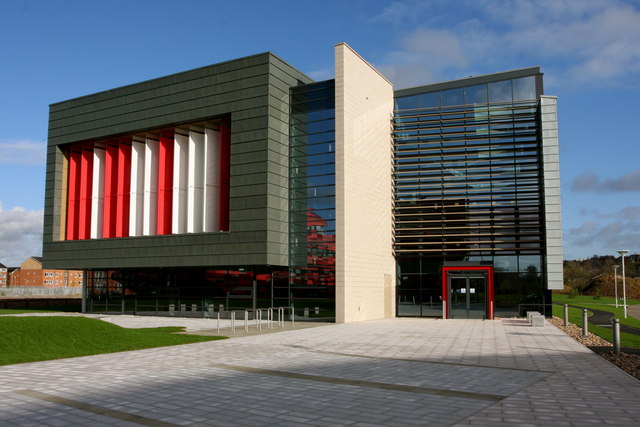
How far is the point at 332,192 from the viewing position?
1158 inches

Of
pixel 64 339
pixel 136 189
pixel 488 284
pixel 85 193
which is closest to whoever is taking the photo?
pixel 64 339

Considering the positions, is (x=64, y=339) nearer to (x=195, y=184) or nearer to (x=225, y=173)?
(x=225, y=173)

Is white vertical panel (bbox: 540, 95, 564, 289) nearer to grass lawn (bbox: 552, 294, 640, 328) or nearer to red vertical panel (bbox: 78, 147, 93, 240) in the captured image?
grass lawn (bbox: 552, 294, 640, 328)

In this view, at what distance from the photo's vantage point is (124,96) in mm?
34750

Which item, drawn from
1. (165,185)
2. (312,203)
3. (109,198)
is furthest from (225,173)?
(109,198)

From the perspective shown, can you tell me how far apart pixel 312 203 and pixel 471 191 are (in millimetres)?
9452

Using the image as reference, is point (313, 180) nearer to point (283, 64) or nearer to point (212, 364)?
point (283, 64)

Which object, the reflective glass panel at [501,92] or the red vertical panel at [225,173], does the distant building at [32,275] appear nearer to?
the red vertical panel at [225,173]

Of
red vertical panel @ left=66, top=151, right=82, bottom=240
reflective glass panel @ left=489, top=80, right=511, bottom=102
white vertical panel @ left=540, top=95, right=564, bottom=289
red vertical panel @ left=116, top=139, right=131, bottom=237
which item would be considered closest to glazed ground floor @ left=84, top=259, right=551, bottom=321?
white vertical panel @ left=540, top=95, right=564, bottom=289

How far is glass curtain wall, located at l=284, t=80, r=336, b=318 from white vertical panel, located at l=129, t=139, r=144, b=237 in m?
10.7

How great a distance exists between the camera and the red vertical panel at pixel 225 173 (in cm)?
3139

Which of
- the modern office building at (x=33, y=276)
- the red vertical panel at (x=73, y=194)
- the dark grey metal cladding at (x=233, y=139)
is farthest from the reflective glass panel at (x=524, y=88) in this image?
the modern office building at (x=33, y=276)

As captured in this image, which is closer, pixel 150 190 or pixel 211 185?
pixel 211 185

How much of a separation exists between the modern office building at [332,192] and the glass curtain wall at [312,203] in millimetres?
79
